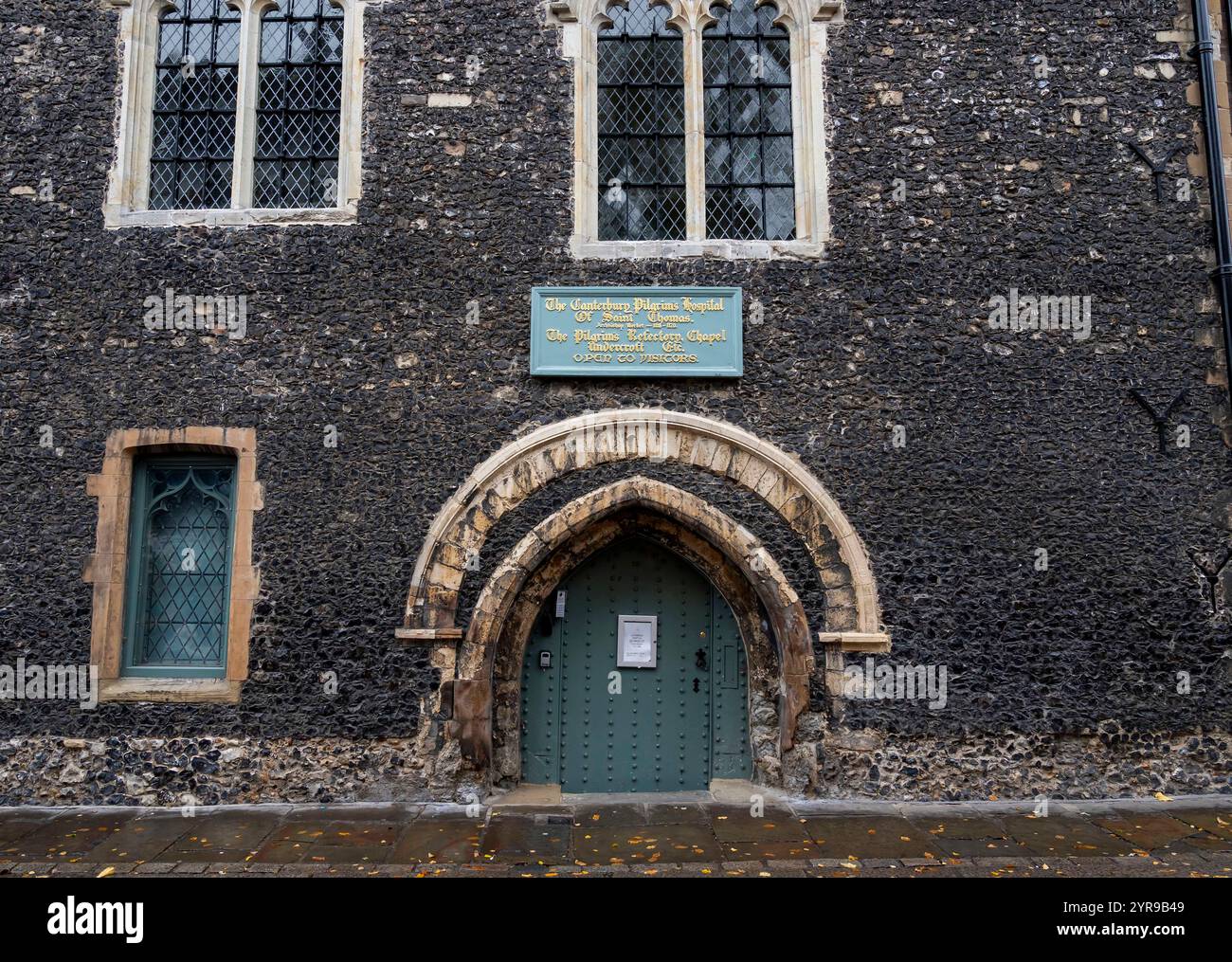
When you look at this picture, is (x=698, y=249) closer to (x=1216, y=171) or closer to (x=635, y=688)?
(x=635, y=688)

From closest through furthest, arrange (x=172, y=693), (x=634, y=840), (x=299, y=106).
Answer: (x=634, y=840), (x=172, y=693), (x=299, y=106)

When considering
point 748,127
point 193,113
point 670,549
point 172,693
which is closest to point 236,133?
point 193,113

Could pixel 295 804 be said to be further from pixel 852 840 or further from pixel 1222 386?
pixel 1222 386

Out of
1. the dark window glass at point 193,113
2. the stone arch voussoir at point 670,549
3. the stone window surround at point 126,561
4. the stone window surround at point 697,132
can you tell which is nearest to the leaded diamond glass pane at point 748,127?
the stone window surround at point 697,132

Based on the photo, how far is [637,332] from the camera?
6922 millimetres

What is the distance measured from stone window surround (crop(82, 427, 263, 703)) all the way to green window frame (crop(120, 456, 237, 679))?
0.07 meters

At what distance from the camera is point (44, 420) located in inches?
269

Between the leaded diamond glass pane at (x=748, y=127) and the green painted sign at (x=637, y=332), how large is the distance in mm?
767

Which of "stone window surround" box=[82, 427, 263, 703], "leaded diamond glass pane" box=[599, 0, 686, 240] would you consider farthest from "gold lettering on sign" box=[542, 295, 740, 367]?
"stone window surround" box=[82, 427, 263, 703]

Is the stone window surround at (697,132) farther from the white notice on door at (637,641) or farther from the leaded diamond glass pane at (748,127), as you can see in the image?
the white notice on door at (637,641)

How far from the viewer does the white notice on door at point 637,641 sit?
275 inches

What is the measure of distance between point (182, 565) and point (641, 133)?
16.2 feet

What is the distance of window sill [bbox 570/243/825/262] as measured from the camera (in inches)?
276

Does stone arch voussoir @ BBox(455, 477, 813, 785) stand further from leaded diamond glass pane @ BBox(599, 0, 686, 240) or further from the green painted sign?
leaded diamond glass pane @ BBox(599, 0, 686, 240)
